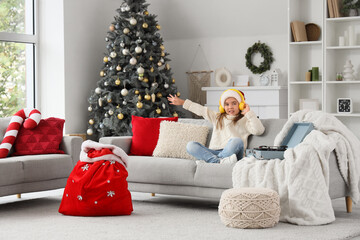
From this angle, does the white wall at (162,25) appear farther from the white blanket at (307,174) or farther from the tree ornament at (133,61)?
the white blanket at (307,174)

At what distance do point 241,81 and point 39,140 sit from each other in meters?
3.29

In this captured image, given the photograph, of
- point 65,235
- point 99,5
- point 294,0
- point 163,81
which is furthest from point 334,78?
point 65,235

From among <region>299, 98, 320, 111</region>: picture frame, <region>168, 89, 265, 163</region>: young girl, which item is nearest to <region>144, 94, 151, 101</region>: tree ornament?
<region>299, 98, 320, 111</region>: picture frame

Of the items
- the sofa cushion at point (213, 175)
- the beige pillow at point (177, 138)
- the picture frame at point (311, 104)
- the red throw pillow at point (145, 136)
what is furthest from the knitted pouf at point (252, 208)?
the picture frame at point (311, 104)

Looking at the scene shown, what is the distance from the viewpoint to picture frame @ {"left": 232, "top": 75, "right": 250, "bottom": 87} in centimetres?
786

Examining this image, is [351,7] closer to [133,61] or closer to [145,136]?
[133,61]

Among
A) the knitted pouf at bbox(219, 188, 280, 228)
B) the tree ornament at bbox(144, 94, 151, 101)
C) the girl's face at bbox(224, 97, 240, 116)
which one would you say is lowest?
the knitted pouf at bbox(219, 188, 280, 228)

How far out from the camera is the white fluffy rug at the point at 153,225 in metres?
3.81

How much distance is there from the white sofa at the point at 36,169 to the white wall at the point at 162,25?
87.4 inches

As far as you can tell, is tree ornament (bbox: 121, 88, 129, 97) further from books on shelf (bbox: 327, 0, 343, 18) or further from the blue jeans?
books on shelf (bbox: 327, 0, 343, 18)

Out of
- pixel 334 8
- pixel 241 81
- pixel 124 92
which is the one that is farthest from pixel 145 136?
pixel 334 8

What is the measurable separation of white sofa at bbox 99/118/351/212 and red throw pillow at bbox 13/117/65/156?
0.46m

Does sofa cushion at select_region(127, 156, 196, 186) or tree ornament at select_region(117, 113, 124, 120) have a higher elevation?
tree ornament at select_region(117, 113, 124, 120)

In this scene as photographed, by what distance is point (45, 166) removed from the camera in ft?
16.7
